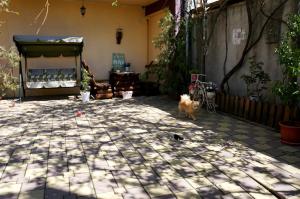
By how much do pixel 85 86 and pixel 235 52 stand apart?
458 centimetres

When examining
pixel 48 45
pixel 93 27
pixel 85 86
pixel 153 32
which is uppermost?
pixel 93 27

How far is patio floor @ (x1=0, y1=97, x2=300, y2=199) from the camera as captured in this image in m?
3.35

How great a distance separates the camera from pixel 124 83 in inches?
411

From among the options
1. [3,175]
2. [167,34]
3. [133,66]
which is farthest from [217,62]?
[3,175]

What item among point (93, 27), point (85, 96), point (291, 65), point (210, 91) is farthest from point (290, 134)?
point (93, 27)

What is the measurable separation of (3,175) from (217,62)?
19.9 ft

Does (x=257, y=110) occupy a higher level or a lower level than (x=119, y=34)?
lower

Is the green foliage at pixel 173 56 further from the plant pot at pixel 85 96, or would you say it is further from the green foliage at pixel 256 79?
the green foliage at pixel 256 79

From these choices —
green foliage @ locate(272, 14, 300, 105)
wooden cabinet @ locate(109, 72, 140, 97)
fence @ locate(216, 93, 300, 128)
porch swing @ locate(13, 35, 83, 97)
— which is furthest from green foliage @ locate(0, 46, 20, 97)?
green foliage @ locate(272, 14, 300, 105)

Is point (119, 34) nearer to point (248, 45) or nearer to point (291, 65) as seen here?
point (248, 45)

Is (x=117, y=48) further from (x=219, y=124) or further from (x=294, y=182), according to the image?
(x=294, y=182)

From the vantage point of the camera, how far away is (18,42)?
30.0 feet

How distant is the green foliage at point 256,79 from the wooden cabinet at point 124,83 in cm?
440

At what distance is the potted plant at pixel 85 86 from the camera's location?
927 centimetres
